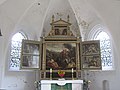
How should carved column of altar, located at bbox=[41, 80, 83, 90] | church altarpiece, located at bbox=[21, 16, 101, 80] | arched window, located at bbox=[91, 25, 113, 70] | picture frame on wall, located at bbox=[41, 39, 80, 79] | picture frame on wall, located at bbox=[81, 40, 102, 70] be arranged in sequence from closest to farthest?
carved column of altar, located at bbox=[41, 80, 83, 90]
picture frame on wall, located at bbox=[81, 40, 102, 70]
church altarpiece, located at bbox=[21, 16, 101, 80]
picture frame on wall, located at bbox=[41, 39, 80, 79]
arched window, located at bbox=[91, 25, 113, 70]

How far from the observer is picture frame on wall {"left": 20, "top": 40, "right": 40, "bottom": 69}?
401 inches

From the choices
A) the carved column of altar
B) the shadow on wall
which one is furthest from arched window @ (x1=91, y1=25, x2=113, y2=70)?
the carved column of altar

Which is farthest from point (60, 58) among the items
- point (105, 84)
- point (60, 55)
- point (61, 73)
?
point (105, 84)

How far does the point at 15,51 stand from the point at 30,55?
1.37m

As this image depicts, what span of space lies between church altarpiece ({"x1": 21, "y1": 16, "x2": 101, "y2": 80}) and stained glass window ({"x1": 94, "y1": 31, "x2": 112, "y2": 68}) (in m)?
1.04

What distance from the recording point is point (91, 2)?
10562 millimetres

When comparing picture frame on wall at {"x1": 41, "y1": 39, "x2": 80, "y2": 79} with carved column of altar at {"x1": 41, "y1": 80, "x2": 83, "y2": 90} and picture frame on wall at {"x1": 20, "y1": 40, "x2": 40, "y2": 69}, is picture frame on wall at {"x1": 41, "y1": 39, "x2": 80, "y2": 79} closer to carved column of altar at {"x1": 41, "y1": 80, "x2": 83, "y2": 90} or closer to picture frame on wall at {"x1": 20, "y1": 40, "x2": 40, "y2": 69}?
picture frame on wall at {"x1": 20, "y1": 40, "x2": 40, "y2": 69}

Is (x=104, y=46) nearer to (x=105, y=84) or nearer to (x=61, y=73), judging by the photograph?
(x=105, y=84)

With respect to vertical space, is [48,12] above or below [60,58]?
above

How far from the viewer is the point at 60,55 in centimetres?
1073

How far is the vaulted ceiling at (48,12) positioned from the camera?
1038 centimetres

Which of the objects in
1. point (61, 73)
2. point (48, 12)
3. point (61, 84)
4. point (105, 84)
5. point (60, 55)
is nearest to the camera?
point (61, 84)

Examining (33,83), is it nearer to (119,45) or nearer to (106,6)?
(119,45)

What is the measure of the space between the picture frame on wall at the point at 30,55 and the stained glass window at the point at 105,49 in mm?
3680
